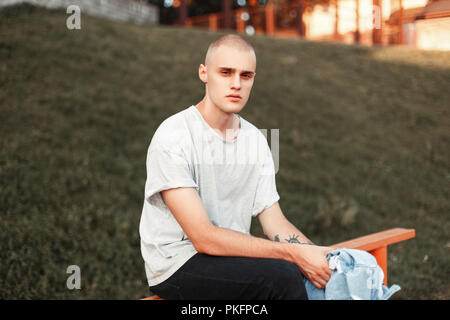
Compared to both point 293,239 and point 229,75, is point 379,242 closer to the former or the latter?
point 293,239

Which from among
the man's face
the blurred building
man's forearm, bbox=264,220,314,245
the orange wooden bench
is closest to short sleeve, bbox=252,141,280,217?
man's forearm, bbox=264,220,314,245

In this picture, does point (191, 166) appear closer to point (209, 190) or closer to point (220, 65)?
point (209, 190)

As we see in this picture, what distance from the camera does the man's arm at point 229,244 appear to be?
6.47 feet

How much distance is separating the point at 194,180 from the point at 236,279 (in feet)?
1.89

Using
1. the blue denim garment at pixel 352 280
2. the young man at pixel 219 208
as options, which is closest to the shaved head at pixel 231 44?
the young man at pixel 219 208

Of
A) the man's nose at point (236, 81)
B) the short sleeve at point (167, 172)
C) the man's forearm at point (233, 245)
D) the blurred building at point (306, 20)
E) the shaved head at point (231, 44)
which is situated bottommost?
the man's forearm at point (233, 245)

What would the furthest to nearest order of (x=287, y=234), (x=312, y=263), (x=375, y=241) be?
(x=375, y=241), (x=287, y=234), (x=312, y=263)

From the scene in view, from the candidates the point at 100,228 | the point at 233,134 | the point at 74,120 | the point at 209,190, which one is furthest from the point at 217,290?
the point at 74,120

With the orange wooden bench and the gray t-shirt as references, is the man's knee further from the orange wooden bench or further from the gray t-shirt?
the orange wooden bench

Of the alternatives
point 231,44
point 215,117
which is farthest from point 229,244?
point 231,44

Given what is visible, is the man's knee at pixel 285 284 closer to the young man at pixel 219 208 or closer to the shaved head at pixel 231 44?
the young man at pixel 219 208

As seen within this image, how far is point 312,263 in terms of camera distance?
77.9 inches

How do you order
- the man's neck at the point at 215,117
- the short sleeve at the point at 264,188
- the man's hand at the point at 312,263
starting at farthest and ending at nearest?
the short sleeve at the point at 264,188 → the man's neck at the point at 215,117 → the man's hand at the point at 312,263
